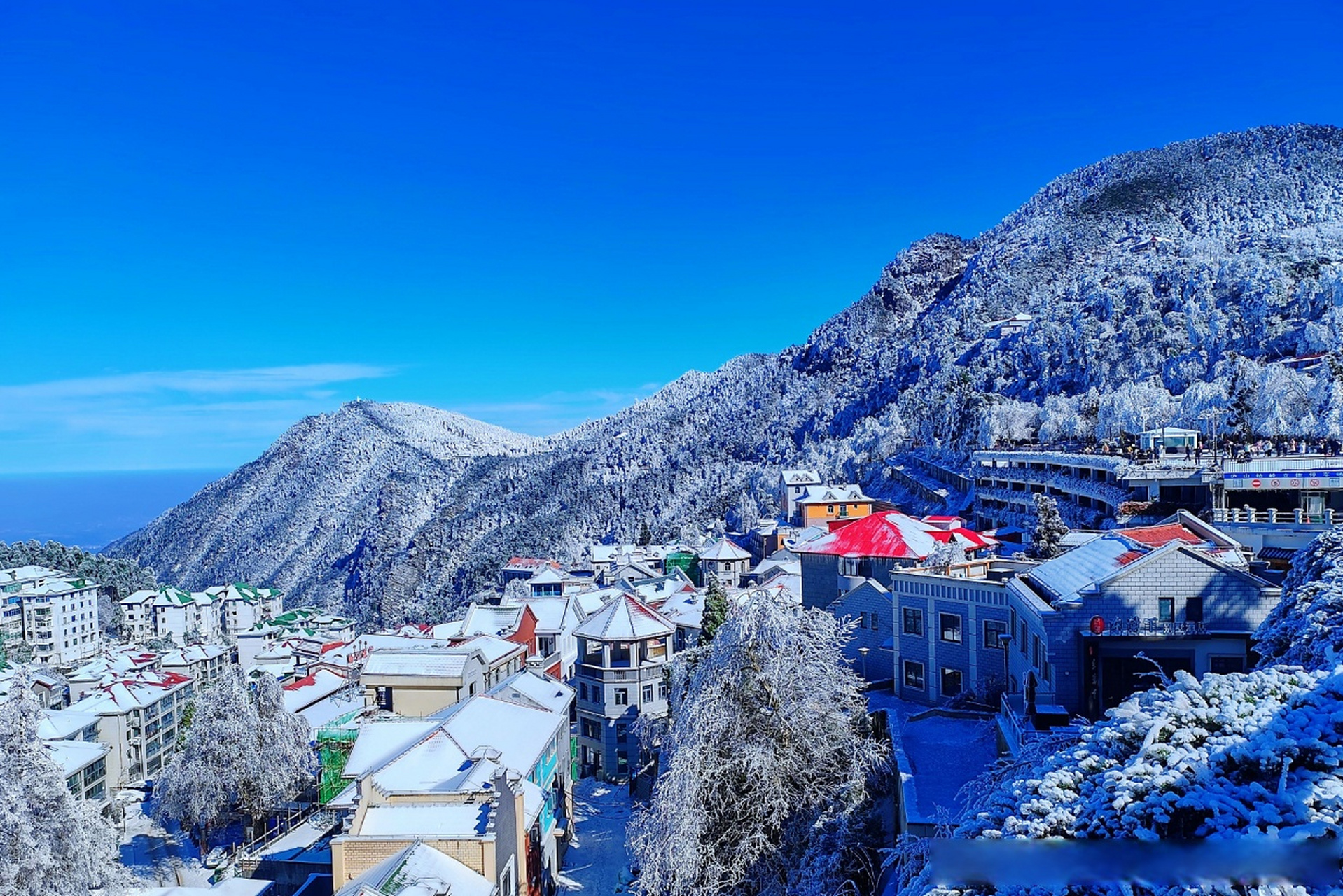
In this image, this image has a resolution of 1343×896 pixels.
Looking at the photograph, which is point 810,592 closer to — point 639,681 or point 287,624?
point 639,681

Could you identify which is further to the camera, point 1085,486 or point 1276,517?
point 1085,486

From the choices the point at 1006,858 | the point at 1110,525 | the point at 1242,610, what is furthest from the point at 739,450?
the point at 1006,858

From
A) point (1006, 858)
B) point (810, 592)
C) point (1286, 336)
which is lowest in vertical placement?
point (810, 592)

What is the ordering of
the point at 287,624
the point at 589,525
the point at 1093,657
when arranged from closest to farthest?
the point at 1093,657 < the point at 287,624 < the point at 589,525

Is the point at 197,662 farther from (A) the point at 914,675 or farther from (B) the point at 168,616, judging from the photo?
(A) the point at 914,675

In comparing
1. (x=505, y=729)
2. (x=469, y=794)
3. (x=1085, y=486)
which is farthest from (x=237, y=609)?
(x=1085, y=486)

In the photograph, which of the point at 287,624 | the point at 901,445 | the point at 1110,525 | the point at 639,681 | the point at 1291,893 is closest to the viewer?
the point at 1291,893
